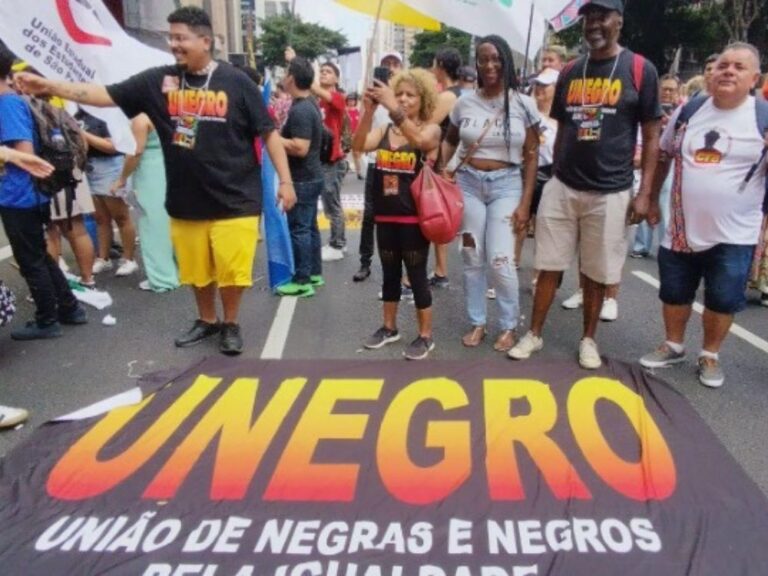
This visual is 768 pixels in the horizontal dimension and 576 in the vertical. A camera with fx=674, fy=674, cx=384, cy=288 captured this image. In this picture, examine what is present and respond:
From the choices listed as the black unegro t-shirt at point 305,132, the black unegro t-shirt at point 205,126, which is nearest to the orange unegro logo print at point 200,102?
the black unegro t-shirt at point 205,126

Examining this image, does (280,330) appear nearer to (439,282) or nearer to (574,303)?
(439,282)

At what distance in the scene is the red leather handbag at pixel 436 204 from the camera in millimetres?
3713

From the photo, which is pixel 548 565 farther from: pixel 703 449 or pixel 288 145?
pixel 288 145

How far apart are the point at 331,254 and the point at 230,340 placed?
255 centimetres

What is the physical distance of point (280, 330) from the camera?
15.1 ft

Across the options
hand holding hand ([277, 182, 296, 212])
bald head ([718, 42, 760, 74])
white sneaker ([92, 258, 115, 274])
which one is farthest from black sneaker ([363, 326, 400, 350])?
white sneaker ([92, 258, 115, 274])

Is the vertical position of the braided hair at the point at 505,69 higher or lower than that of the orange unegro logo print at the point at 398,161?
higher

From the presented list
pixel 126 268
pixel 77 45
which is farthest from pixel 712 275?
pixel 126 268

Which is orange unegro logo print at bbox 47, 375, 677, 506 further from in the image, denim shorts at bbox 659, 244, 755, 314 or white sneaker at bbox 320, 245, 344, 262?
white sneaker at bbox 320, 245, 344, 262

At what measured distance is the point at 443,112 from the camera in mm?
4270

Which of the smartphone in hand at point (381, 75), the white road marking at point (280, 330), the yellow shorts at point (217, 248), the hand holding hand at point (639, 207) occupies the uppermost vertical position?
the smartphone in hand at point (381, 75)

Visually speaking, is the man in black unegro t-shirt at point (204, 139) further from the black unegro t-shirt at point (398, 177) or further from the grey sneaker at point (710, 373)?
the grey sneaker at point (710, 373)

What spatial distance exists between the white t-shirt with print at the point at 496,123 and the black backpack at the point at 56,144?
8.40ft

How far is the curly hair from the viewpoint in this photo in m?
3.79
